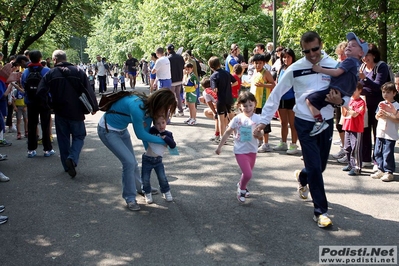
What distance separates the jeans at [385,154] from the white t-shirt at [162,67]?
668 cm

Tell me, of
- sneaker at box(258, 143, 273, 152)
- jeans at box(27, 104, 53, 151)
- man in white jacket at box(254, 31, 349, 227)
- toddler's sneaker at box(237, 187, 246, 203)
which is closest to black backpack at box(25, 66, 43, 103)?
jeans at box(27, 104, 53, 151)

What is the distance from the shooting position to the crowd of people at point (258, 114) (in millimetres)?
5098

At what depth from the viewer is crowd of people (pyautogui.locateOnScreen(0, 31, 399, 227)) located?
5.10 meters

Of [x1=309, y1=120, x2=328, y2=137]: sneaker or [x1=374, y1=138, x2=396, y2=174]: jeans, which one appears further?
[x1=374, y1=138, x2=396, y2=174]: jeans

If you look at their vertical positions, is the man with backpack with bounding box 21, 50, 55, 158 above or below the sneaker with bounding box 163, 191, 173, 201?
above

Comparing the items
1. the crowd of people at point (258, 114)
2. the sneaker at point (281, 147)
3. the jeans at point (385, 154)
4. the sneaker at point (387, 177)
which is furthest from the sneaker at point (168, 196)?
the sneaker at point (281, 147)

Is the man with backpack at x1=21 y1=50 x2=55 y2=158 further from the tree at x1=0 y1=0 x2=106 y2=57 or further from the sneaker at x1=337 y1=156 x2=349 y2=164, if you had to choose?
the tree at x1=0 y1=0 x2=106 y2=57

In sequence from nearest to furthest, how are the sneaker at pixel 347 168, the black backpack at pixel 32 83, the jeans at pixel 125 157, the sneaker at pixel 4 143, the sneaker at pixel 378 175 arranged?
1. the jeans at pixel 125 157
2. the sneaker at pixel 378 175
3. the sneaker at pixel 347 168
4. the black backpack at pixel 32 83
5. the sneaker at pixel 4 143

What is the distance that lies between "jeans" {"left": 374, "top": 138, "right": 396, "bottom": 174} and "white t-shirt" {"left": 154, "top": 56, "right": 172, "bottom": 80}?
6.68m

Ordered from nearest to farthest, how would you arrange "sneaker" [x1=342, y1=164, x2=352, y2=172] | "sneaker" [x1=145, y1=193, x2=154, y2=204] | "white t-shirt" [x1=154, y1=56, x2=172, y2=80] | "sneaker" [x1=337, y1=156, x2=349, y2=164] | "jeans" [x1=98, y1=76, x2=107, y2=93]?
1. "sneaker" [x1=145, y1=193, x2=154, y2=204]
2. "sneaker" [x1=342, y1=164, x2=352, y2=172]
3. "sneaker" [x1=337, y1=156, x2=349, y2=164]
4. "white t-shirt" [x1=154, y1=56, x2=172, y2=80]
5. "jeans" [x1=98, y1=76, x2=107, y2=93]

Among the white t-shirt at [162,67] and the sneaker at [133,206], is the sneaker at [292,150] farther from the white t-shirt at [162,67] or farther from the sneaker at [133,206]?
the white t-shirt at [162,67]

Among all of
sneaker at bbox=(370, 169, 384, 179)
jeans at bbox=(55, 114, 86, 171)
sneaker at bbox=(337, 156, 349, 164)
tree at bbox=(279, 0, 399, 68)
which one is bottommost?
sneaker at bbox=(370, 169, 384, 179)

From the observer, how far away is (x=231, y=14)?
891 inches

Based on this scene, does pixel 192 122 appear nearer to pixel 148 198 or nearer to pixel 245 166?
pixel 148 198
